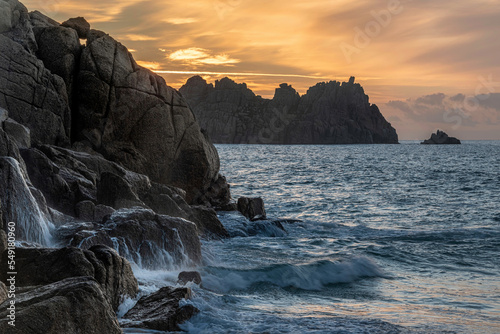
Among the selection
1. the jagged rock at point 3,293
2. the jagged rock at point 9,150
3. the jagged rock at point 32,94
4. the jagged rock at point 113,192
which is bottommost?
the jagged rock at point 3,293

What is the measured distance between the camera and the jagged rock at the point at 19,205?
12429mm

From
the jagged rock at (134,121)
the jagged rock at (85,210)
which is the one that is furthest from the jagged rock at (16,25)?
the jagged rock at (85,210)

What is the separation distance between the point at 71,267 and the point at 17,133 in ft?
31.4

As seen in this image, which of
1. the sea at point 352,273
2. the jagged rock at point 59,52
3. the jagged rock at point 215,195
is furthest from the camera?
the jagged rock at point 215,195

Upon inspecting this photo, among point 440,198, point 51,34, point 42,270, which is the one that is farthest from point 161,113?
point 440,198

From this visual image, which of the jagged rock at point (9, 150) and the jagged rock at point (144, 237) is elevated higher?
the jagged rock at point (9, 150)

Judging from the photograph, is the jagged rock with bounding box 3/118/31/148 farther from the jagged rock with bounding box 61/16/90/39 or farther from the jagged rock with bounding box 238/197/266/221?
the jagged rock with bounding box 238/197/266/221

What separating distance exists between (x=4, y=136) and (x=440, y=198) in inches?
1229

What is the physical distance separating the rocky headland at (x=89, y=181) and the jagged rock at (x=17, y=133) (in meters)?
0.05

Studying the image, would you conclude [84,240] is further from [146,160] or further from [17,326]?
[146,160]

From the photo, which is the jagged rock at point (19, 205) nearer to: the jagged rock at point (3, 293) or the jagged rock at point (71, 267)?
the jagged rock at point (71, 267)

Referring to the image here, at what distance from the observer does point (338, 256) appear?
1802cm

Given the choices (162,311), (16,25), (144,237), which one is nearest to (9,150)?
(144,237)

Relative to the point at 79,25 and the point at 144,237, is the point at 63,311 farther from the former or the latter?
the point at 79,25
